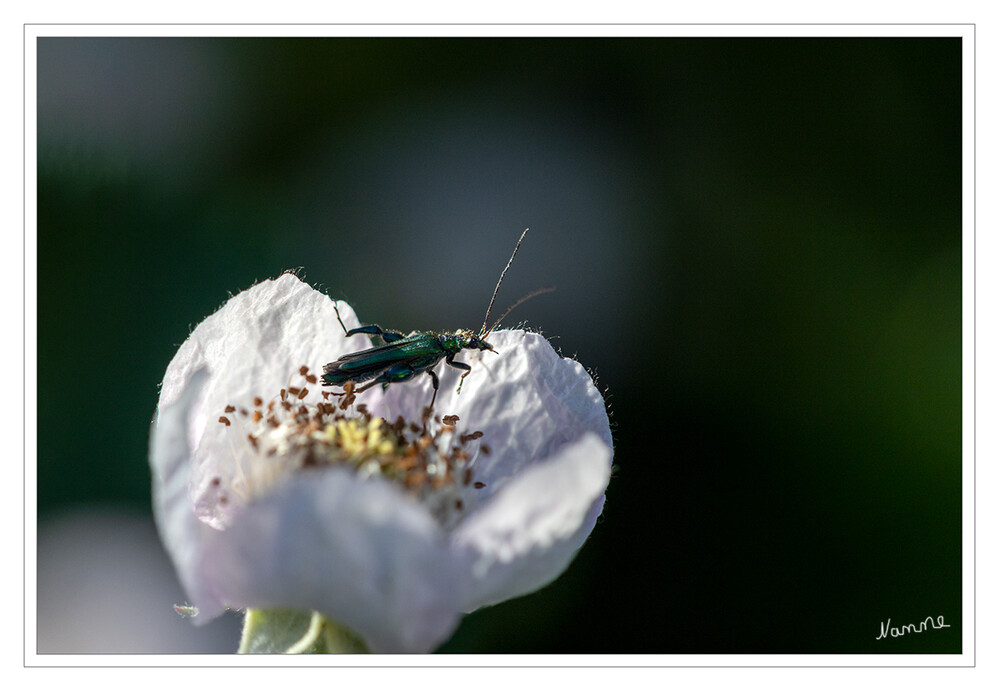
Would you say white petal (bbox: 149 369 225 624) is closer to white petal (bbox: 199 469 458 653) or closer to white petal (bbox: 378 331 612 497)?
white petal (bbox: 199 469 458 653)

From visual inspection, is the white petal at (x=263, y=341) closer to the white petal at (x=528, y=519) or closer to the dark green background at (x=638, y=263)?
the white petal at (x=528, y=519)

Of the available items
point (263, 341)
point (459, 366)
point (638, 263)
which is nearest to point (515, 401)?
point (459, 366)

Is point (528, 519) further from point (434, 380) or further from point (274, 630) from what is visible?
point (434, 380)
